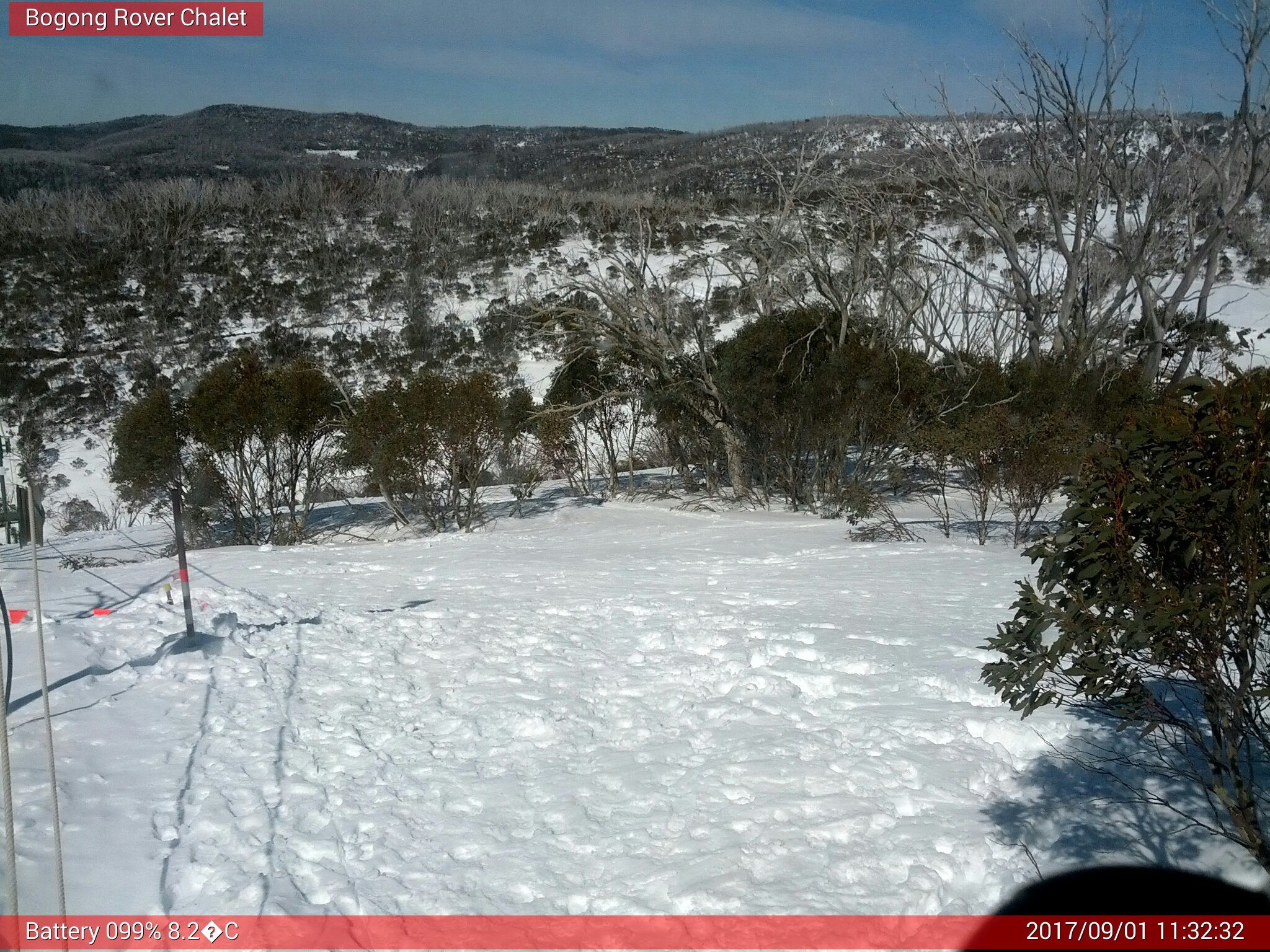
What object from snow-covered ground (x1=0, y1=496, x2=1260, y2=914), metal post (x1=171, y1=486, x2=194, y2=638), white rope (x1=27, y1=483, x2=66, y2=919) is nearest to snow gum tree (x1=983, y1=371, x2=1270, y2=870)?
snow-covered ground (x1=0, y1=496, x2=1260, y2=914)

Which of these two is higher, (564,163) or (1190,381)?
(564,163)

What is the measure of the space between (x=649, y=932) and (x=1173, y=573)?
2.13 meters

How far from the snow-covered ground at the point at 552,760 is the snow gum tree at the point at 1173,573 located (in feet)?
2.78

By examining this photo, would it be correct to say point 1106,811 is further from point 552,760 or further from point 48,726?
point 48,726

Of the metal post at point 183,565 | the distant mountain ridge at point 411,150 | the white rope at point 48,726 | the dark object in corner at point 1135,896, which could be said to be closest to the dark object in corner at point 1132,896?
the dark object in corner at point 1135,896

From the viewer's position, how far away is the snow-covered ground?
3.58 m

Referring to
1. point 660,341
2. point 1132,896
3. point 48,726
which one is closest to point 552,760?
point 48,726

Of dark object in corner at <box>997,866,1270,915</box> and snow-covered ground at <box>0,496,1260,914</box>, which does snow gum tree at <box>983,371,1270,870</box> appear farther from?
snow-covered ground at <box>0,496,1260,914</box>

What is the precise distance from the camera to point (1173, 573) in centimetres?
285

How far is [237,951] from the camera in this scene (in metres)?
3.04

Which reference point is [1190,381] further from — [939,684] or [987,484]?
[987,484]

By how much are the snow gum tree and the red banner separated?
0.50 metres

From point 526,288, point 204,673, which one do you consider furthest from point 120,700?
point 526,288

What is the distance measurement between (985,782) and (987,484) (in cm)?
680
